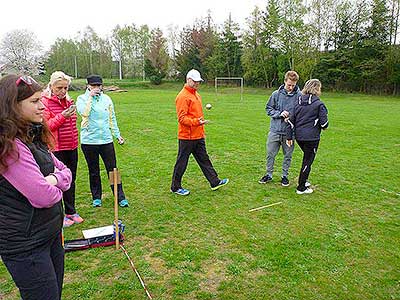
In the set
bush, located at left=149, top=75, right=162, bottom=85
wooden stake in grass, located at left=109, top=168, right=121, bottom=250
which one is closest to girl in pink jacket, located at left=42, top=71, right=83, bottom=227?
wooden stake in grass, located at left=109, top=168, right=121, bottom=250

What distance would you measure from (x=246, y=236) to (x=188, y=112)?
84.2 inches

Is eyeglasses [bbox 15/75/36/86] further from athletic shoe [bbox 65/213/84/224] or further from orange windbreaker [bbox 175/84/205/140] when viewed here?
orange windbreaker [bbox 175/84/205/140]

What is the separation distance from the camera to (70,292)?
3191mm

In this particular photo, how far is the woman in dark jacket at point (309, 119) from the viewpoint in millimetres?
5555

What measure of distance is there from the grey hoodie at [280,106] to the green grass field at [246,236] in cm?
110

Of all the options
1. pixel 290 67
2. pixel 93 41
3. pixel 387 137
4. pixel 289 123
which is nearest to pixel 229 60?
pixel 290 67

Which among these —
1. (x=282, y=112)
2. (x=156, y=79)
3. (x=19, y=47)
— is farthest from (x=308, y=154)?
(x=19, y=47)

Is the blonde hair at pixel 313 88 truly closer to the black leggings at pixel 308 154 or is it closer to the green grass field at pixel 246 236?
the black leggings at pixel 308 154

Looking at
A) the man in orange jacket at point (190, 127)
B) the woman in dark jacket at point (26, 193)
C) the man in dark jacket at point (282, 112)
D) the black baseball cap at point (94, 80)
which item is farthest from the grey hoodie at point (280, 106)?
the woman in dark jacket at point (26, 193)

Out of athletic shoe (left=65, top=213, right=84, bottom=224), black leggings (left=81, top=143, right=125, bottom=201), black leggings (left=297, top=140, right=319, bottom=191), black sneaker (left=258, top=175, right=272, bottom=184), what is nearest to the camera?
athletic shoe (left=65, top=213, right=84, bottom=224)

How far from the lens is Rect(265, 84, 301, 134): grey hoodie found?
5.95 meters

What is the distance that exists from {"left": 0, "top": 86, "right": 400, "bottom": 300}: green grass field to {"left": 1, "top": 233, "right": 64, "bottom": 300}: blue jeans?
1.24 m

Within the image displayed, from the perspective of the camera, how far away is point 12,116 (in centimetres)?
183

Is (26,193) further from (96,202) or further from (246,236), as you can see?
(96,202)
